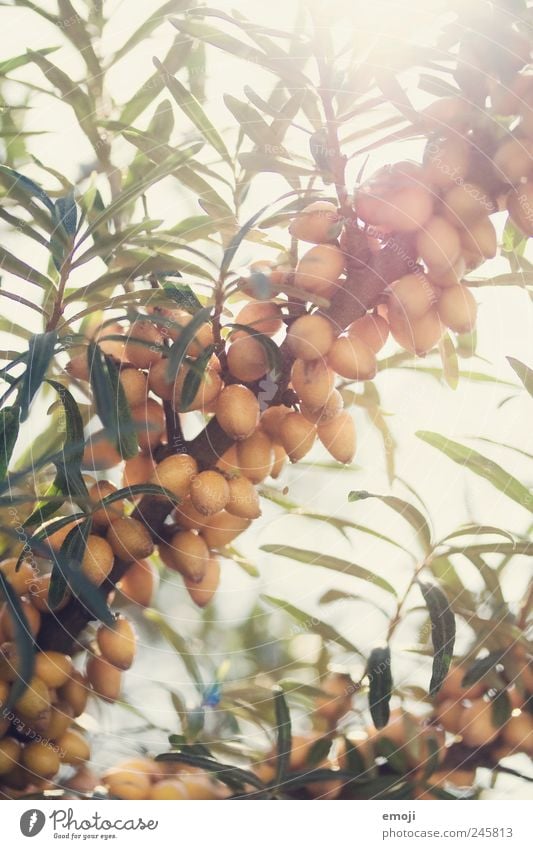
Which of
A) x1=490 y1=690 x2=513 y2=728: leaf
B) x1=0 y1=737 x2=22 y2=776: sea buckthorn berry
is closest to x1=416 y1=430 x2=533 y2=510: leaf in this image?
x1=490 y1=690 x2=513 y2=728: leaf

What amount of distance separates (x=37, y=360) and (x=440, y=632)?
34cm

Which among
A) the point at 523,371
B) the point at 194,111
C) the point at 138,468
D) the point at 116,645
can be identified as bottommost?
the point at 116,645

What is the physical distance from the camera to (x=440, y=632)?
2.21ft

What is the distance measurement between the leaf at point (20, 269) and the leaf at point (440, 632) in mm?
351

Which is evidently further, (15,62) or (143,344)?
(15,62)

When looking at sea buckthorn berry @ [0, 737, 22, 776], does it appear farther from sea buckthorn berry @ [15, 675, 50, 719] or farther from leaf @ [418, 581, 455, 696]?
leaf @ [418, 581, 455, 696]

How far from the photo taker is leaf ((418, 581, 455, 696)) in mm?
665

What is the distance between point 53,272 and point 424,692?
1.33ft

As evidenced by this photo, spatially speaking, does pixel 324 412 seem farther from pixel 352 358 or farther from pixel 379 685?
pixel 379 685

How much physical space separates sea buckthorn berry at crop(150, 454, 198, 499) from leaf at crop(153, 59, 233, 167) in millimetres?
236

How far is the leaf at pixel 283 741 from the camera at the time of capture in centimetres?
66

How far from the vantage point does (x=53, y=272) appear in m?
0.66

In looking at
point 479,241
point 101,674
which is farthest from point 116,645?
point 479,241

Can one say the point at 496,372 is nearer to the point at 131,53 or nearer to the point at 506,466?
the point at 506,466
